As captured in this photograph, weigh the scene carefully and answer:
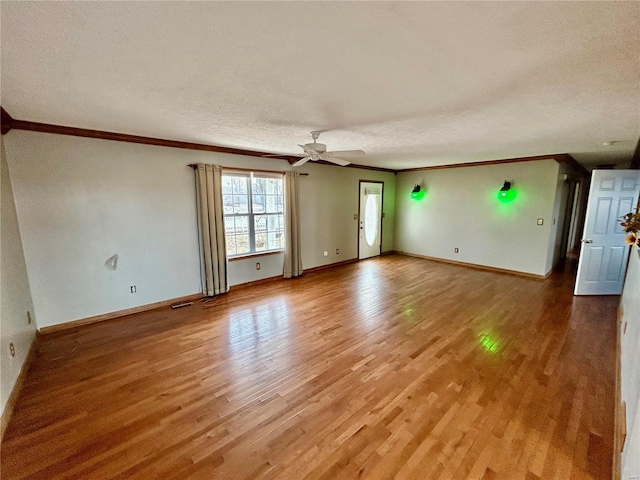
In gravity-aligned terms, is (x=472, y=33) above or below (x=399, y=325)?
above

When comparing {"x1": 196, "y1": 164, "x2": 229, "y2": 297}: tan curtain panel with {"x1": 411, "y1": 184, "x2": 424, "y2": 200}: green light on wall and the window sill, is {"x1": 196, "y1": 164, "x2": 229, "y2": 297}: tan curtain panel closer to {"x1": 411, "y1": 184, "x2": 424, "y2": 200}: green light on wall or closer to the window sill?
the window sill

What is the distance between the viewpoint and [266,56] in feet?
5.13

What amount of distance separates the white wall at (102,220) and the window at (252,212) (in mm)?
283

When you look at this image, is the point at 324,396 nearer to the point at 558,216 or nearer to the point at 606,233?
the point at 606,233

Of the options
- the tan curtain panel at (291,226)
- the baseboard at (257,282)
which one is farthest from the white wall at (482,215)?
the baseboard at (257,282)

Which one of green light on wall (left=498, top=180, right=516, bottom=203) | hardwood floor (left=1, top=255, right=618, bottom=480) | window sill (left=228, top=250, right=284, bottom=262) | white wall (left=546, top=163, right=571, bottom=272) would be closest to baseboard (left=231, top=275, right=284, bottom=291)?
window sill (left=228, top=250, right=284, bottom=262)

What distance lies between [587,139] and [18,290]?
6.72 metres

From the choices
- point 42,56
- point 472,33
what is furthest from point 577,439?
point 42,56

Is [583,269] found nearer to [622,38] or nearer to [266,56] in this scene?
[622,38]

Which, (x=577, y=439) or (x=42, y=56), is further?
(x=577, y=439)

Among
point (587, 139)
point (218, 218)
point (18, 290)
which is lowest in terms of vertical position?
point (18, 290)

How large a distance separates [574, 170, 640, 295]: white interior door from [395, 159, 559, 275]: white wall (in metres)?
0.83

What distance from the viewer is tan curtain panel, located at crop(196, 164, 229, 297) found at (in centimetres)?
412

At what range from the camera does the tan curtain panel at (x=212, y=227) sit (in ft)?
13.5
